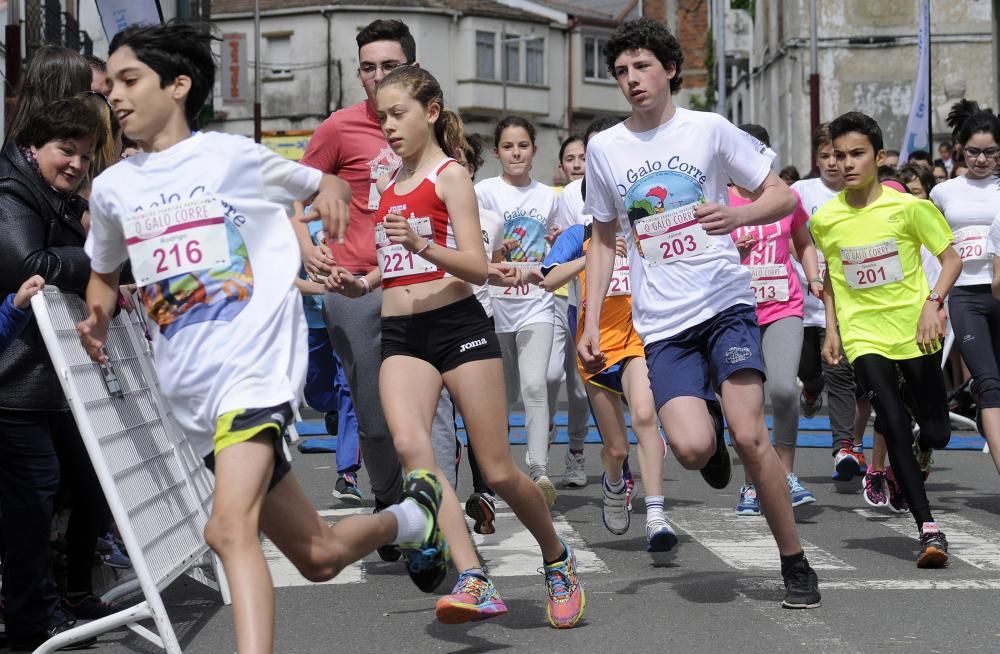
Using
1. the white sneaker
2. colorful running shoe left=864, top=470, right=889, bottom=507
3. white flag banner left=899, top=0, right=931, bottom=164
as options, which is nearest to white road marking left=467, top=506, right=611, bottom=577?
the white sneaker

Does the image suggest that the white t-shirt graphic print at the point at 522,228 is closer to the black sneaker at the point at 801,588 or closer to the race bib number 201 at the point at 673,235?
the race bib number 201 at the point at 673,235

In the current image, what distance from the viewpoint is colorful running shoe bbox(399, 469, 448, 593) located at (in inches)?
208

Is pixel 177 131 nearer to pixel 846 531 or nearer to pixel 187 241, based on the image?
pixel 187 241

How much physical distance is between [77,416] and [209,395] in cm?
112

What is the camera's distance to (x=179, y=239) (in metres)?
4.62

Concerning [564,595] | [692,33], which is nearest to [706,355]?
[564,595]

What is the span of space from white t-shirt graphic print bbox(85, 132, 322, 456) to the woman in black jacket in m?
1.15

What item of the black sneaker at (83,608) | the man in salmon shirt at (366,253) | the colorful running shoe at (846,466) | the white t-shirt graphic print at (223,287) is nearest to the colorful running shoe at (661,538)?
the man in salmon shirt at (366,253)

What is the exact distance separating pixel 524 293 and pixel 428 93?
3.66m

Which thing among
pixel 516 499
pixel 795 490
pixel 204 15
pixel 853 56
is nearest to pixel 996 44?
pixel 853 56

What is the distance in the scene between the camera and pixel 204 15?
42781 mm

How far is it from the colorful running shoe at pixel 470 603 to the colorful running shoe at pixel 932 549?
2.30 m

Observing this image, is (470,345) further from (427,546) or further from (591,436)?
(591,436)

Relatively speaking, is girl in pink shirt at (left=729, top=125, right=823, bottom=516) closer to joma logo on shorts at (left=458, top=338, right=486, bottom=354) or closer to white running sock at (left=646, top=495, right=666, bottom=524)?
white running sock at (left=646, top=495, right=666, bottom=524)
